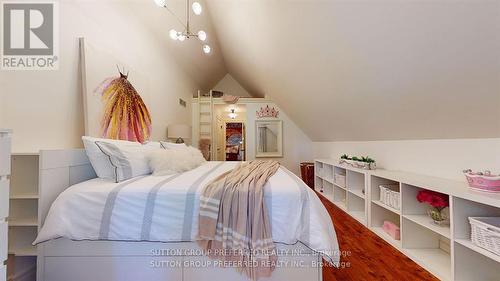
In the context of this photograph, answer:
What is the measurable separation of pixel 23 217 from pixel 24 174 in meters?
0.29

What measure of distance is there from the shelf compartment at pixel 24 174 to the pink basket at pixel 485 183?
2.88 m

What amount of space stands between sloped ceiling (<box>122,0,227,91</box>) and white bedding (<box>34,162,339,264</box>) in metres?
2.17

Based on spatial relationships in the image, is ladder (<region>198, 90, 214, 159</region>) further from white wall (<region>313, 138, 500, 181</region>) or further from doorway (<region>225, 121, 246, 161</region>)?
white wall (<region>313, 138, 500, 181</region>)

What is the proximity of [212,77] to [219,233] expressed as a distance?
5079 mm

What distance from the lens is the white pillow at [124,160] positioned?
5.41 feet

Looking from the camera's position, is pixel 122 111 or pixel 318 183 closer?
pixel 122 111

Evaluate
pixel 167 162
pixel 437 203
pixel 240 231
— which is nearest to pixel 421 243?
pixel 437 203

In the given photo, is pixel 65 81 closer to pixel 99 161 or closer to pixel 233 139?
pixel 99 161

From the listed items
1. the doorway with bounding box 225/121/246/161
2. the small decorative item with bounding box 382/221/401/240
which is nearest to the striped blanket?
the small decorative item with bounding box 382/221/401/240

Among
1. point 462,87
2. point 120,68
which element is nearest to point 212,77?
point 120,68

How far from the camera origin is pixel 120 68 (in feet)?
7.56

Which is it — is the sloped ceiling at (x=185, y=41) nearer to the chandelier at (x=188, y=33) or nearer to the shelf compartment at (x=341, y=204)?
the chandelier at (x=188, y=33)

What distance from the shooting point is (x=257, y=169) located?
75.8 inches

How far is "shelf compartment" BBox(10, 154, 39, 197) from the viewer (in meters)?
1.45
